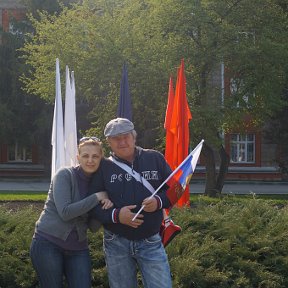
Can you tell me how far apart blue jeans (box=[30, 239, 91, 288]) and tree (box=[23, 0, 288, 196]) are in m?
13.2

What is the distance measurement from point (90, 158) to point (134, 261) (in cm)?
81

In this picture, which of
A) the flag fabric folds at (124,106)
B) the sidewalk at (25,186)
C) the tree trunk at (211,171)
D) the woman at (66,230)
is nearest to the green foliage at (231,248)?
the woman at (66,230)

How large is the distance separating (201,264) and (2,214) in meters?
2.63

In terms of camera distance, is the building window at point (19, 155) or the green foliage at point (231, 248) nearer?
the green foliage at point (231, 248)

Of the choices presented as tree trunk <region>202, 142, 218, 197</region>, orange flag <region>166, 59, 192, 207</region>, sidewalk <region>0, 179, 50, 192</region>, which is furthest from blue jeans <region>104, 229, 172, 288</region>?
sidewalk <region>0, 179, 50, 192</region>

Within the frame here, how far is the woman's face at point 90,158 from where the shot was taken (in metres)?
4.32

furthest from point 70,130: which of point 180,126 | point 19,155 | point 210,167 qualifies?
point 19,155

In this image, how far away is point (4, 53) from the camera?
33094 millimetres

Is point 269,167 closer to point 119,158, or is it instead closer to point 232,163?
point 232,163

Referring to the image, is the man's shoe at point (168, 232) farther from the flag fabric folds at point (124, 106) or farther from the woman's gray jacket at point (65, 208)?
the flag fabric folds at point (124, 106)

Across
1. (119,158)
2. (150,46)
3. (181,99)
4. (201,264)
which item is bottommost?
(201,264)

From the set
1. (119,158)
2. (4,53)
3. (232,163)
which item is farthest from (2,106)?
(119,158)

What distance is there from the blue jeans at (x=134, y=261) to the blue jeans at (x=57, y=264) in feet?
0.67

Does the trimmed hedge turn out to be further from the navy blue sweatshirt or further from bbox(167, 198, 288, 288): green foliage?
the navy blue sweatshirt
